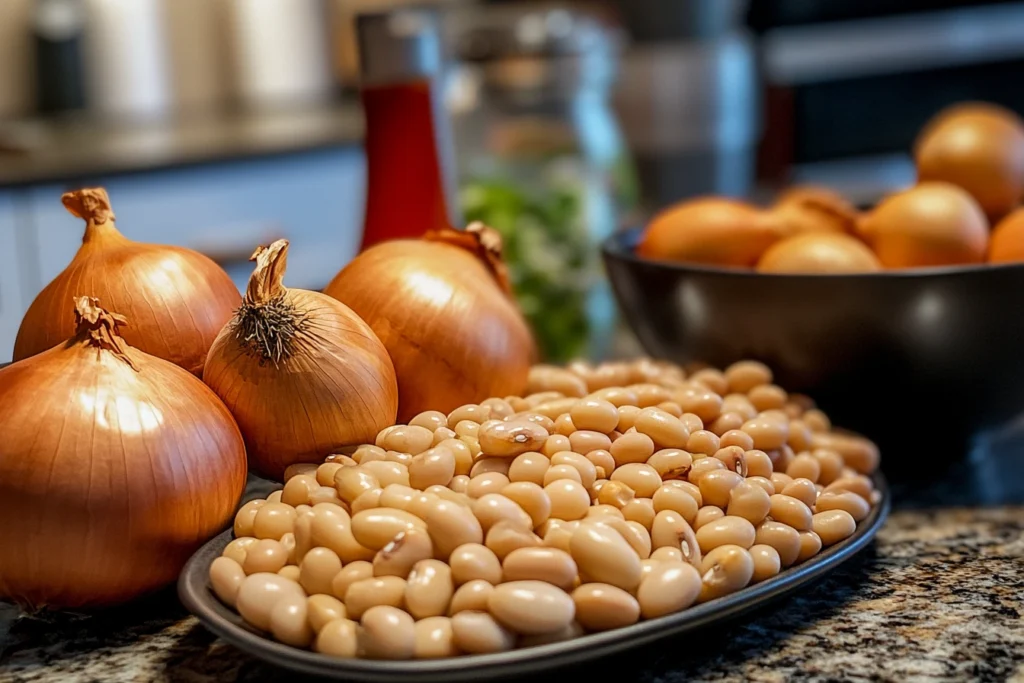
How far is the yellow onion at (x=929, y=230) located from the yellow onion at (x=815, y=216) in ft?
0.12

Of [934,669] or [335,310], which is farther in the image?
[335,310]

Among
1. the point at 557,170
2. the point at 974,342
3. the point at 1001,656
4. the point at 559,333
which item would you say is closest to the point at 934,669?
the point at 1001,656

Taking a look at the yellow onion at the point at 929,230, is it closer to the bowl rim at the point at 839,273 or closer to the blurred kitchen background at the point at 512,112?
the bowl rim at the point at 839,273

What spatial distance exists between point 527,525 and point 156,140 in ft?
6.89

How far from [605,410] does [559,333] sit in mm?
670

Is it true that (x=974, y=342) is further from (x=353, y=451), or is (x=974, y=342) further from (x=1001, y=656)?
(x=353, y=451)

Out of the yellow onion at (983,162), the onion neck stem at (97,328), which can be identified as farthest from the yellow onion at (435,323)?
the yellow onion at (983,162)

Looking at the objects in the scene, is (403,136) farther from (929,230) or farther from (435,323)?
(929,230)

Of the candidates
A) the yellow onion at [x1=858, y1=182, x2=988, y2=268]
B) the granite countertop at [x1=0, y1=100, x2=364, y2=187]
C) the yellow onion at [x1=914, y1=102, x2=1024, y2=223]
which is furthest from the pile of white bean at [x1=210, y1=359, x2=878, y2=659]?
the granite countertop at [x1=0, y1=100, x2=364, y2=187]

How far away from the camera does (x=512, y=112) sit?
157 cm

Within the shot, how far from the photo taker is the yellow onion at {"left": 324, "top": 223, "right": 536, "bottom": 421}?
72cm

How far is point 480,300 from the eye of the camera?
761 millimetres

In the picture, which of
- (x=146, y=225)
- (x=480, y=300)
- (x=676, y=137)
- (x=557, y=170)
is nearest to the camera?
(x=480, y=300)

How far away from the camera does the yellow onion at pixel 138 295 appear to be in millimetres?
681
